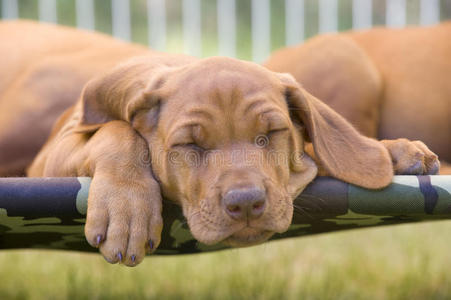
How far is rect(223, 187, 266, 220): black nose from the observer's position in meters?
2.39

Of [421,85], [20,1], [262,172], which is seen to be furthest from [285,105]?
[20,1]

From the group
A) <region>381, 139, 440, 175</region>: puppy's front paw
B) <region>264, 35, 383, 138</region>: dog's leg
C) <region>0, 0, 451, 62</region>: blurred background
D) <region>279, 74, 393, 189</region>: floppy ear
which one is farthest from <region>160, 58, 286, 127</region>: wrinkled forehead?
<region>0, 0, 451, 62</region>: blurred background

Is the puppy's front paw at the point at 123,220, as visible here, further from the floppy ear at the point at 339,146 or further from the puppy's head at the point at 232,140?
the floppy ear at the point at 339,146

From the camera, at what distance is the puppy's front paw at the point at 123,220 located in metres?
2.40

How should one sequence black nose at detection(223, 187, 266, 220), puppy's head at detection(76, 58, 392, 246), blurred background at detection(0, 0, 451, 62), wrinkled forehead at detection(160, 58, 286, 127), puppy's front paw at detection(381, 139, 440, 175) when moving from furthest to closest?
blurred background at detection(0, 0, 451, 62) < puppy's front paw at detection(381, 139, 440, 175) < wrinkled forehead at detection(160, 58, 286, 127) < puppy's head at detection(76, 58, 392, 246) < black nose at detection(223, 187, 266, 220)

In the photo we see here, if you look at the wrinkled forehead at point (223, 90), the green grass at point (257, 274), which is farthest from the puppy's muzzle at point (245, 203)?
the green grass at point (257, 274)

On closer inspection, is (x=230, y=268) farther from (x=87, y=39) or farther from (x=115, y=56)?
(x=87, y=39)

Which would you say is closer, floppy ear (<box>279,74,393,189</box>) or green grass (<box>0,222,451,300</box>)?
floppy ear (<box>279,74,393,189</box>)

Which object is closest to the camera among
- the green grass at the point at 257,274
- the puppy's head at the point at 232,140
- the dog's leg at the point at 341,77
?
the puppy's head at the point at 232,140

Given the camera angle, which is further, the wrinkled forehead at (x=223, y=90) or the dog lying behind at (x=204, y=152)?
the wrinkled forehead at (x=223, y=90)

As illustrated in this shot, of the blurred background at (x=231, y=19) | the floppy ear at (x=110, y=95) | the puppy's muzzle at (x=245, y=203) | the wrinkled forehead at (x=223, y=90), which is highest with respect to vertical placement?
the wrinkled forehead at (x=223, y=90)

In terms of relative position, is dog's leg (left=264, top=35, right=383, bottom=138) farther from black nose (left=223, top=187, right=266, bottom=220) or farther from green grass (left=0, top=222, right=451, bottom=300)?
black nose (left=223, top=187, right=266, bottom=220)

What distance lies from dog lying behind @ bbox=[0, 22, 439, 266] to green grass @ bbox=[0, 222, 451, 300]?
1255mm

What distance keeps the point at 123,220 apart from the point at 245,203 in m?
0.41
